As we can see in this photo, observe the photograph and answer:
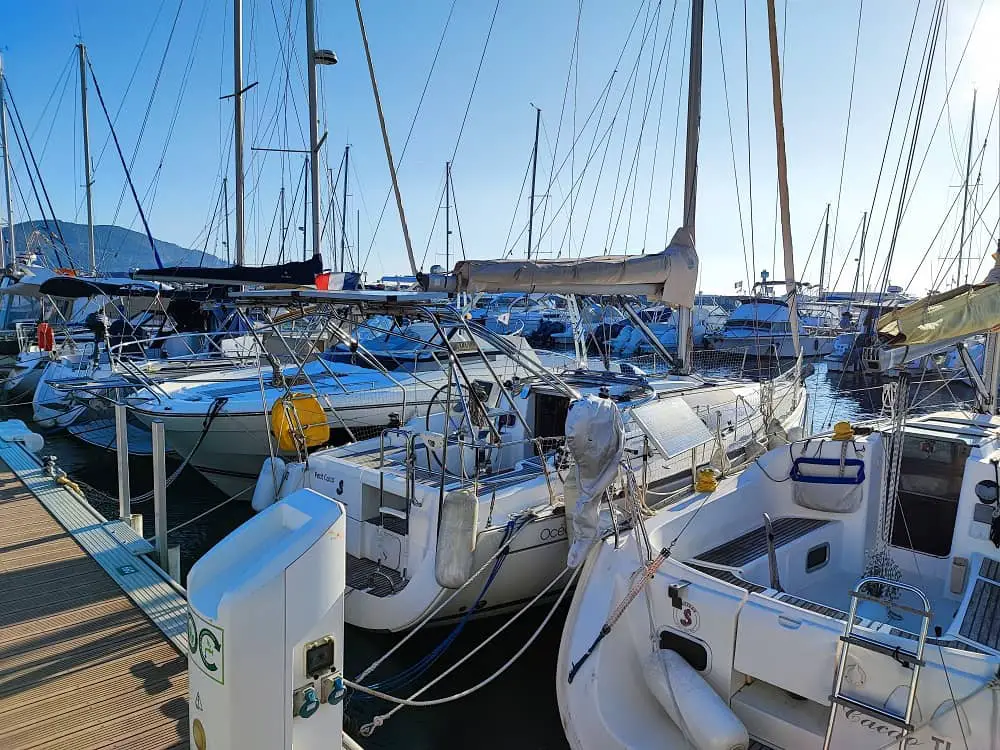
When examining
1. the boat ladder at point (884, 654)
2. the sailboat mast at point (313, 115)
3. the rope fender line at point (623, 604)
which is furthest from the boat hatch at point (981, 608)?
the sailboat mast at point (313, 115)

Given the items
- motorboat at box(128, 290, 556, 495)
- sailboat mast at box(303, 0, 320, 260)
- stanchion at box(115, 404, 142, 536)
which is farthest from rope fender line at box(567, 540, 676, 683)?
sailboat mast at box(303, 0, 320, 260)

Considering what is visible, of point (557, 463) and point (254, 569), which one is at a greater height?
point (254, 569)

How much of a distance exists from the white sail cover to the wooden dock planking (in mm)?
3984

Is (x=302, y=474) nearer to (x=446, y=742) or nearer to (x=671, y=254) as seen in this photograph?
(x=446, y=742)

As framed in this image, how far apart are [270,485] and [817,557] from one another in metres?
5.67

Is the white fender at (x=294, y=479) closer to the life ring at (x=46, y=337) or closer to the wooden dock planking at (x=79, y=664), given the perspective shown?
the wooden dock planking at (x=79, y=664)

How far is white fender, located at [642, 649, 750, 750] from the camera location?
13.6ft

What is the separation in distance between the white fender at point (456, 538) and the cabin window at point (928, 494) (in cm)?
376

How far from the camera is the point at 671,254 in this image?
7.96 metres

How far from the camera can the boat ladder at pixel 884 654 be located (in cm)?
367

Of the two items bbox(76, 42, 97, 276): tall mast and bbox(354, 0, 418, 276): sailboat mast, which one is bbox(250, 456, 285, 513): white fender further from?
bbox(76, 42, 97, 276): tall mast

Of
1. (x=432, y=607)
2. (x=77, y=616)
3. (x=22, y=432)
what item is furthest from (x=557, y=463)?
(x=22, y=432)

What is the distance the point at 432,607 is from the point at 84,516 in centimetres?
369

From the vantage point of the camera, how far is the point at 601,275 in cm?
743
